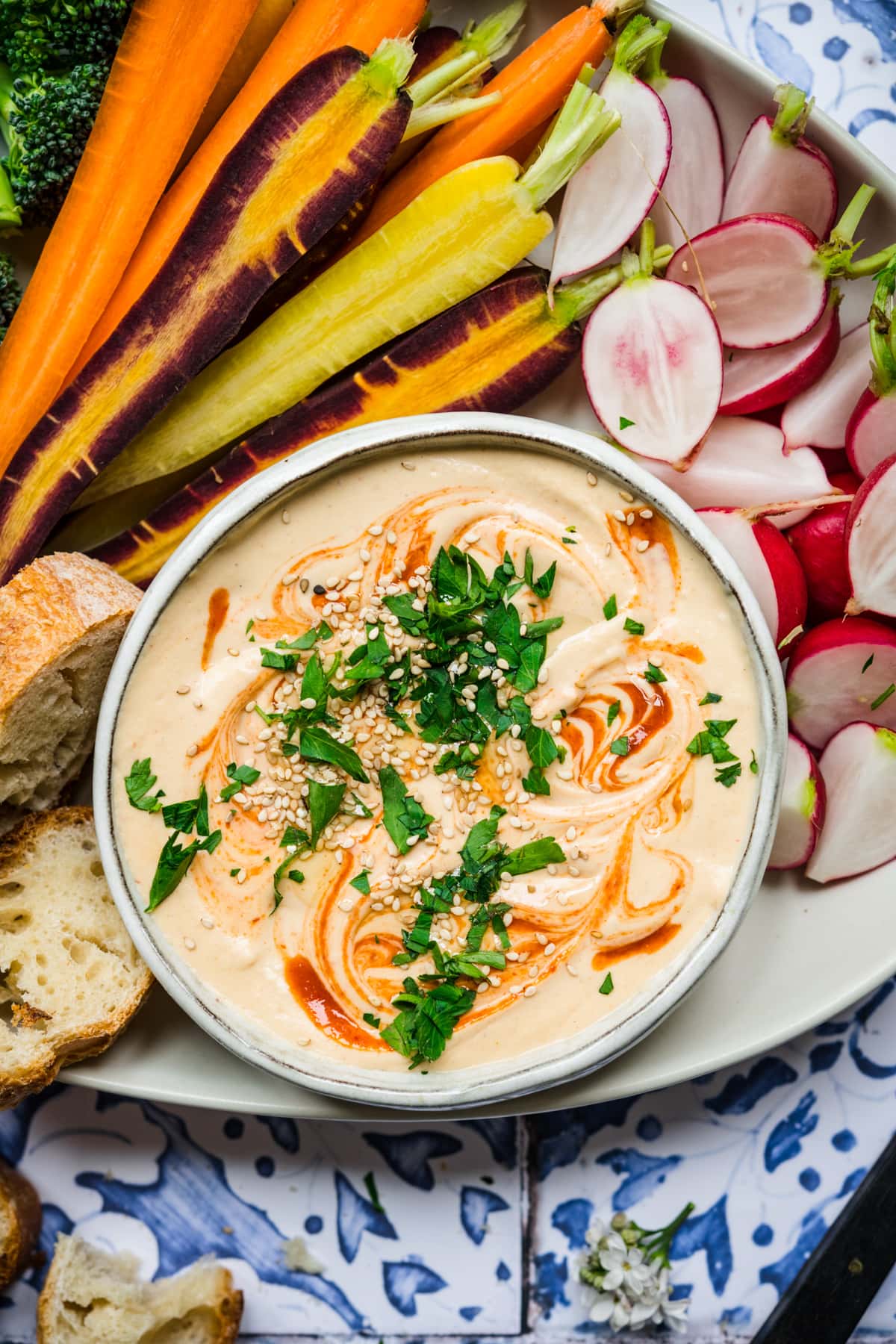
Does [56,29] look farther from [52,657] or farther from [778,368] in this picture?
[778,368]

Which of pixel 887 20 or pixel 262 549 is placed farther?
pixel 887 20

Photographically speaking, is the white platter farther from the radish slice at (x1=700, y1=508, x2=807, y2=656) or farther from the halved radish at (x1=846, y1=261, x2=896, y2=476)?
the radish slice at (x1=700, y1=508, x2=807, y2=656)

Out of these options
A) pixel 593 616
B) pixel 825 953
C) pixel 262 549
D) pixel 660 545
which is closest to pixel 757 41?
pixel 660 545

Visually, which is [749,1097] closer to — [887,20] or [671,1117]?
[671,1117]

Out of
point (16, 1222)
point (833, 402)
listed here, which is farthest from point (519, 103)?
point (16, 1222)

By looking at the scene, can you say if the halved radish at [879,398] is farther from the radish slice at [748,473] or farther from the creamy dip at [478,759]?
the creamy dip at [478,759]
